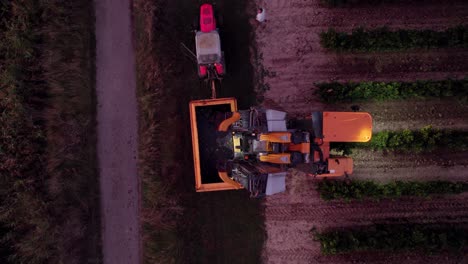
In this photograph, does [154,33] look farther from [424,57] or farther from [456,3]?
[456,3]

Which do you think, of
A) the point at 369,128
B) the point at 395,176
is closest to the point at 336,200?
the point at 395,176

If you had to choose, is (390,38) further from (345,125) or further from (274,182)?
(274,182)

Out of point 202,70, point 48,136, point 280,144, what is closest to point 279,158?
point 280,144

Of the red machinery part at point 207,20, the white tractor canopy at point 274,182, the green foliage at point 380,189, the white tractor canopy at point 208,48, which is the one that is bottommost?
the green foliage at point 380,189

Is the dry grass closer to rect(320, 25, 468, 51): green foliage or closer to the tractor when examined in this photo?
the tractor

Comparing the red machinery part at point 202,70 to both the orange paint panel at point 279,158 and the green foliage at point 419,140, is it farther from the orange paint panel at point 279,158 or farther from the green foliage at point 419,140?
the green foliage at point 419,140

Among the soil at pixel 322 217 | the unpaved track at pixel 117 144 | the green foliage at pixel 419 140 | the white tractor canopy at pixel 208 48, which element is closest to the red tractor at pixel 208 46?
the white tractor canopy at pixel 208 48

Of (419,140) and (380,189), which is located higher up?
(419,140)

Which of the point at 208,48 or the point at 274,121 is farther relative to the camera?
the point at 208,48
